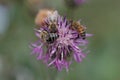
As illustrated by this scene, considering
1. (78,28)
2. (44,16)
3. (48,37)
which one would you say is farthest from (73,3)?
(48,37)

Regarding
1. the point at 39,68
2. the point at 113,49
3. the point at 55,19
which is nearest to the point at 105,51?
the point at 113,49

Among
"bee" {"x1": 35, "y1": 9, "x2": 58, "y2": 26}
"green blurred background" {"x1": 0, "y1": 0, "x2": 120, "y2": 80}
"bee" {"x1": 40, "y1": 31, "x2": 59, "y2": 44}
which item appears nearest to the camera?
"bee" {"x1": 40, "y1": 31, "x2": 59, "y2": 44}

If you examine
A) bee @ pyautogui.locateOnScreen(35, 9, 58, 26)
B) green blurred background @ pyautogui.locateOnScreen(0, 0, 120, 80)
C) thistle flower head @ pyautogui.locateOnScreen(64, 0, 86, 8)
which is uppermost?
thistle flower head @ pyautogui.locateOnScreen(64, 0, 86, 8)

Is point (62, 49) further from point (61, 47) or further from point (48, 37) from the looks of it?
point (48, 37)

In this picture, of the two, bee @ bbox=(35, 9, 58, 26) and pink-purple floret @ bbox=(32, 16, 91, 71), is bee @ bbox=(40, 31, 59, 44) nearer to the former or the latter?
pink-purple floret @ bbox=(32, 16, 91, 71)

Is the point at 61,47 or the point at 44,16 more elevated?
the point at 44,16

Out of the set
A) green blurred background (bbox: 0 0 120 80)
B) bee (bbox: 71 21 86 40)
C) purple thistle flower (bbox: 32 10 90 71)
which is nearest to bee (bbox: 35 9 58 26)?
purple thistle flower (bbox: 32 10 90 71)

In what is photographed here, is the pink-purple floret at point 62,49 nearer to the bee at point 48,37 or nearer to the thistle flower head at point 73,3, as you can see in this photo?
the bee at point 48,37

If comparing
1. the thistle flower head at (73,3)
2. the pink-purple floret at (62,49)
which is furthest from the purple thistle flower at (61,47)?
the thistle flower head at (73,3)
